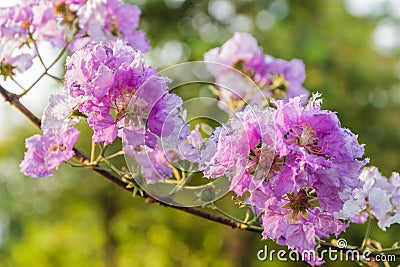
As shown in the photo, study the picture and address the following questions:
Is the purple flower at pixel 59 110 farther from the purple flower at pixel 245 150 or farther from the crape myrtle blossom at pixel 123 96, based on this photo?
the purple flower at pixel 245 150

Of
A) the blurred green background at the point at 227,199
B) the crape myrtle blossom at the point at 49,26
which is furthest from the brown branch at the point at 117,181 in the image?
the blurred green background at the point at 227,199

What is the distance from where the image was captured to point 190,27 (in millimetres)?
6906

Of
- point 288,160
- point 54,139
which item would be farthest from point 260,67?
point 288,160

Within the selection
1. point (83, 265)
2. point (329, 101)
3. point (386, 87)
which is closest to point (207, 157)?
point (329, 101)

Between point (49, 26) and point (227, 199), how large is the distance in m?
4.93

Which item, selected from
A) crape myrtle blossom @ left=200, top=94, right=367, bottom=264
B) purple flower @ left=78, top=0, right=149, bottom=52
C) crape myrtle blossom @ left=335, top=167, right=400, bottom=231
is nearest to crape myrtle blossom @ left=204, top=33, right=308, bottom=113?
purple flower @ left=78, top=0, right=149, bottom=52

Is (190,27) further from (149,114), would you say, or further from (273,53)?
(149,114)

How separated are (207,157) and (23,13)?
441mm

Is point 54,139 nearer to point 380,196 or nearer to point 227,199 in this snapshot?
point 380,196

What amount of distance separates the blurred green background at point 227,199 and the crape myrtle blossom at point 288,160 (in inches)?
163

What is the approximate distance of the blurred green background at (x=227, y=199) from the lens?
→ 576cm

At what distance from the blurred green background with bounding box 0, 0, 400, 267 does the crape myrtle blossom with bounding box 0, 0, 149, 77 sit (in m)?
3.90

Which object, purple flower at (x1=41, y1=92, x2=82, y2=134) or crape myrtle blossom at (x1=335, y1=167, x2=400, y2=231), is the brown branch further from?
crape myrtle blossom at (x1=335, y1=167, x2=400, y2=231)

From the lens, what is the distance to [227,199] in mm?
5832
